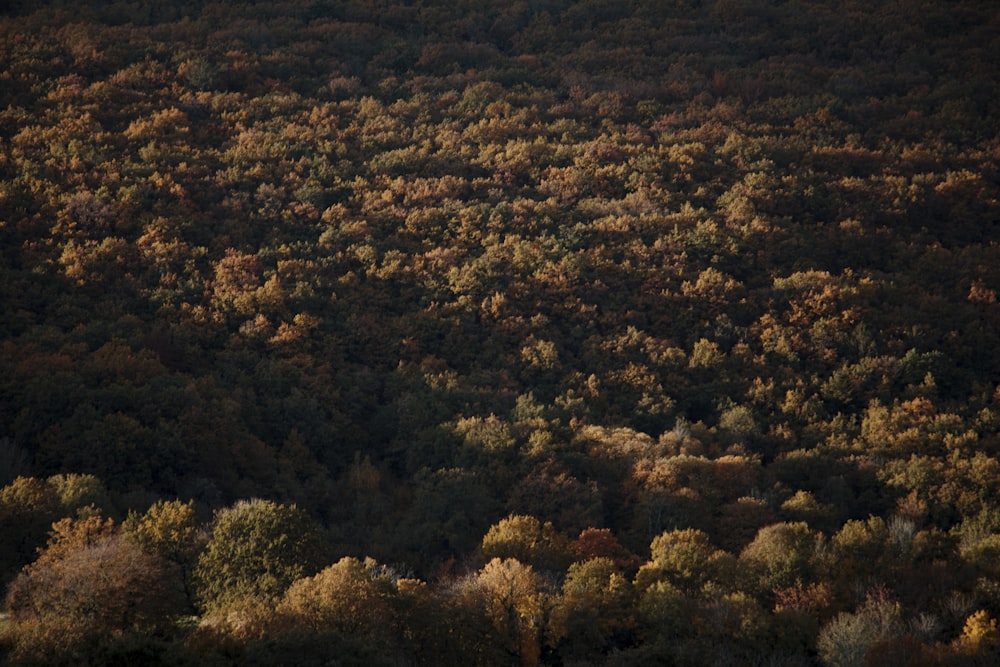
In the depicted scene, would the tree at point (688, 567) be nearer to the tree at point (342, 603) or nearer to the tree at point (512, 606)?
the tree at point (512, 606)

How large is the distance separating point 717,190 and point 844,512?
67.6 feet

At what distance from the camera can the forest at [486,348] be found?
75.2 feet

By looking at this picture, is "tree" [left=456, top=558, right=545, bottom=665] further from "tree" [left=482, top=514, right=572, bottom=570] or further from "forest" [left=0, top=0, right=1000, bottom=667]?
"tree" [left=482, top=514, right=572, bottom=570]

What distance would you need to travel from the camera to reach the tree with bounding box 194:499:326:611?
2241 cm

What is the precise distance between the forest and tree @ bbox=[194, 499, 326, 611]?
106 mm

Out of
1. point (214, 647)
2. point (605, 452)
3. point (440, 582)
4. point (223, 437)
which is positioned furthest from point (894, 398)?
point (214, 647)

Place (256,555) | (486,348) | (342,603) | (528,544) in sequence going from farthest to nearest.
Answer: (486,348) < (528,544) < (256,555) < (342,603)

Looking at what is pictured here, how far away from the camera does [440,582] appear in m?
25.1

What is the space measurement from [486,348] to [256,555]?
51.2 feet

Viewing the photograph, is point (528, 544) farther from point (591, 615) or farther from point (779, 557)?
point (779, 557)

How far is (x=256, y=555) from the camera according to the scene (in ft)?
75.7

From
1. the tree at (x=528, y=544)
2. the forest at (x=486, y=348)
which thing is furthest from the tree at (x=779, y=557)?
the tree at (x=528, y=544)

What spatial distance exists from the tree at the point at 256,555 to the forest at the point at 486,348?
106 mm

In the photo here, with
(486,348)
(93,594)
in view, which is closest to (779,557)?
(486,348)
